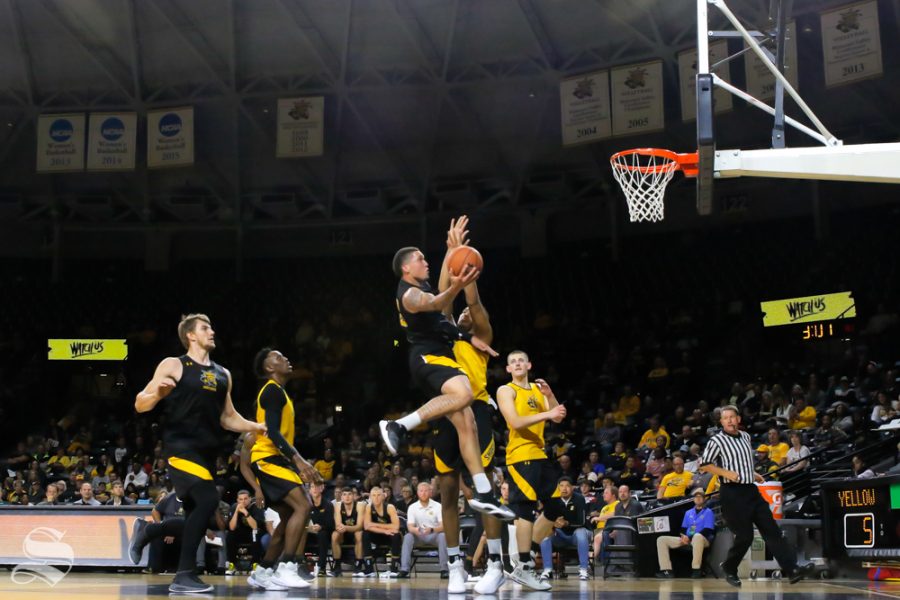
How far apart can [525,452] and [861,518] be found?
3.77m

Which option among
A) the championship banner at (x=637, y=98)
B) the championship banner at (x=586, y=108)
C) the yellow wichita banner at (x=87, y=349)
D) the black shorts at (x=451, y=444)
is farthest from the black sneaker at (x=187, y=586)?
the yellow wichita banner at (x=87, y=349)

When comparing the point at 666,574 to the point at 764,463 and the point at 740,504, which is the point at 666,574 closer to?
the point at 764,463

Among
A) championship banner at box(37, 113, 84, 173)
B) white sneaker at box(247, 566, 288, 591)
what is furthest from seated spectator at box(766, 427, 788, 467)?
championship banner at box(37, 113, 84, 173)

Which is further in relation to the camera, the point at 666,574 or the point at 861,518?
the point at 666,574

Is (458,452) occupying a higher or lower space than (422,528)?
higher

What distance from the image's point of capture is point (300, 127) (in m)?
24.0

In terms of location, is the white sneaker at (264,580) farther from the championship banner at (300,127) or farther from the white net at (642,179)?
the championship banner at (300,127)

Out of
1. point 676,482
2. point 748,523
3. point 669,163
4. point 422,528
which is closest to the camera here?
point 669,163

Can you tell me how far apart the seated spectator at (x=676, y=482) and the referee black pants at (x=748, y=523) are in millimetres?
6114

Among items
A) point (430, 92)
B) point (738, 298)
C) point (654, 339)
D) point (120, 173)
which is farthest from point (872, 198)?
point (120, 173)

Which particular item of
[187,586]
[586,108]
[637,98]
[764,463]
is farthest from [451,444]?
[586,108]

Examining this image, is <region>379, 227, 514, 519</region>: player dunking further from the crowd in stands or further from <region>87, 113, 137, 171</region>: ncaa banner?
<region>87, 113, 137, 171</region>: ncaa banner

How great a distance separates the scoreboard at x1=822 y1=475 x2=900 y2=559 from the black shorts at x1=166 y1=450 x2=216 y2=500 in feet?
20.2

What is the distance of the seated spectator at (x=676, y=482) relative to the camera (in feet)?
52.5
